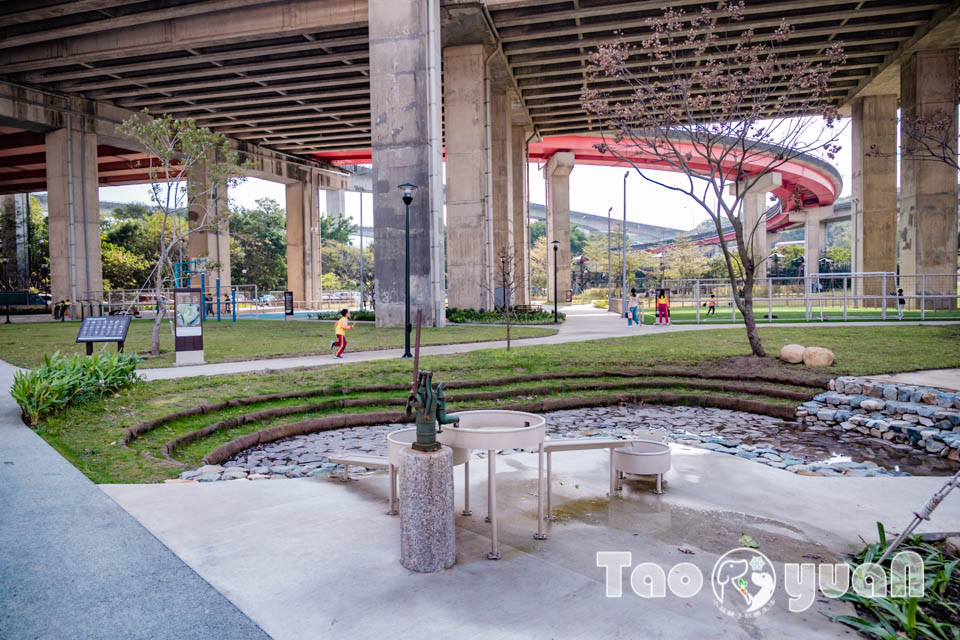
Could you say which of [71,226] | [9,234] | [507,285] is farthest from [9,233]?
[507,285]

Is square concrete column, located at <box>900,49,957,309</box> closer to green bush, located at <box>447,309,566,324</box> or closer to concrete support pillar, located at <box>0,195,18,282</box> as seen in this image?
green bush, located at <box>447,309,566,324</box>

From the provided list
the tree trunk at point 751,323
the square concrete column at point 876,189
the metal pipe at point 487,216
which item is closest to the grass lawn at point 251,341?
the metal pipe at point 487,216

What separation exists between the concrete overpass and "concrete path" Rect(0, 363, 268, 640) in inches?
726

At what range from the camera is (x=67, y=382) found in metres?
8.41

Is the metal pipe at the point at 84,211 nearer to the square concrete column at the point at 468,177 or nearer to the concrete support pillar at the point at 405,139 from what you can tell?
the concrete support pillar at the point at 405,139

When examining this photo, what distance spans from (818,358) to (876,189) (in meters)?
31.8

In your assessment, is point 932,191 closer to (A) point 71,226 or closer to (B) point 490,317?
(B) point 490,317

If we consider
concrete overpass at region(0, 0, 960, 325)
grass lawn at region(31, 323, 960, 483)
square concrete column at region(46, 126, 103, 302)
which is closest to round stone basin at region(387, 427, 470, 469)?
grass lawn at region(31, 323, 960, 483)

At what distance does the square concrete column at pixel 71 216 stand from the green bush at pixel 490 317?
2221cm

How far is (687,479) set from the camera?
5.83 m

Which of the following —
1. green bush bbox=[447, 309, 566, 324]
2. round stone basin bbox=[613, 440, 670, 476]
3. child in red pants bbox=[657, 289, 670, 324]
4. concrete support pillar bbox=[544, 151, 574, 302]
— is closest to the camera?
round stone basin bbox=[613, 440, 670, 476]

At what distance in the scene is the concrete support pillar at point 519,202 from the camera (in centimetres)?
3919

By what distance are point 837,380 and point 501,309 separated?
67.7 feet

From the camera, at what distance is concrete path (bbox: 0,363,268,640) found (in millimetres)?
2924
